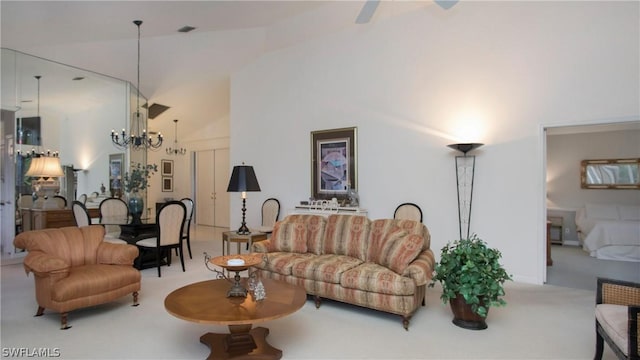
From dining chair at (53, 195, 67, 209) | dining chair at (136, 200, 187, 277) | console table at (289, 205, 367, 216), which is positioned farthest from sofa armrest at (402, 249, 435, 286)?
dining chair at (53, 195, 67, 209)

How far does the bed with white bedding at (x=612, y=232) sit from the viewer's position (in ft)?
19.1

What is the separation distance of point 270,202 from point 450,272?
4.12 meters

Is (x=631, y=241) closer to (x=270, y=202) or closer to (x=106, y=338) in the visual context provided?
(x=270, y=202)

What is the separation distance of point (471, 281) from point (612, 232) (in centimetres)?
476

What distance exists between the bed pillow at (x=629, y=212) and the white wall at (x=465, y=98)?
341cm

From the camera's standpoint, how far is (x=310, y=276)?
3.55 meters

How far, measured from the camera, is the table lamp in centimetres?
596

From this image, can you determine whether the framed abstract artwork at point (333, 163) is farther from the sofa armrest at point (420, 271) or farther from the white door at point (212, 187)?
the white door at point (212, 187)

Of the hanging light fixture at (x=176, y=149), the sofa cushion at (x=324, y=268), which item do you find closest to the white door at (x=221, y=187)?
the hanging light fixture at (x=176, y=149)

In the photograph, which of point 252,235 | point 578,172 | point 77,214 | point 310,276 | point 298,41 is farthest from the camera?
point 578,172

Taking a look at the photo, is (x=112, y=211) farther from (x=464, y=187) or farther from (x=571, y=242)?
(x=571, y=242)

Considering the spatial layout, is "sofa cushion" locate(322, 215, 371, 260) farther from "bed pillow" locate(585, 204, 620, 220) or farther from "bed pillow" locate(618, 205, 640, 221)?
"bed pillow" locate(618, 205, 640, 221)

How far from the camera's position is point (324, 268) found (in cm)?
350

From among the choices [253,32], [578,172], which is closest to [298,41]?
[253,32]
